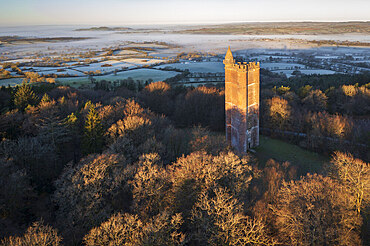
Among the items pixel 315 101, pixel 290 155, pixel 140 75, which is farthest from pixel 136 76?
pixel 290 155

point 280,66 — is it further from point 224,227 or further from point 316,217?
point 224,227

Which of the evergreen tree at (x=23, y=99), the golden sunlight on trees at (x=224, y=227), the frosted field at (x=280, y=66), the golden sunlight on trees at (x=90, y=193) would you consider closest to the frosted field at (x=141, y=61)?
the frosted field at (x=280, y=66)

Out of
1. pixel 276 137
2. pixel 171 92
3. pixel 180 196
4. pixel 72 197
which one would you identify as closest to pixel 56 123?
pixel 72 197

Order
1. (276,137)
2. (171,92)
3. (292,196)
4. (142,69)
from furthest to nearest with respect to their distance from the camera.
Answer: (142,69) < (171,92) < (276,137) < (292,196)

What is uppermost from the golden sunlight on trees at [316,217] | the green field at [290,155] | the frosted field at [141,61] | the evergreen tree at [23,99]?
the frosted field at [141,61]

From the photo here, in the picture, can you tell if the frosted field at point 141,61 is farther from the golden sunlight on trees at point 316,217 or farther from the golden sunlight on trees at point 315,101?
the golden sunlight on trees at point 316,217

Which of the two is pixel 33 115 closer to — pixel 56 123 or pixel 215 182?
pixel 56 123
